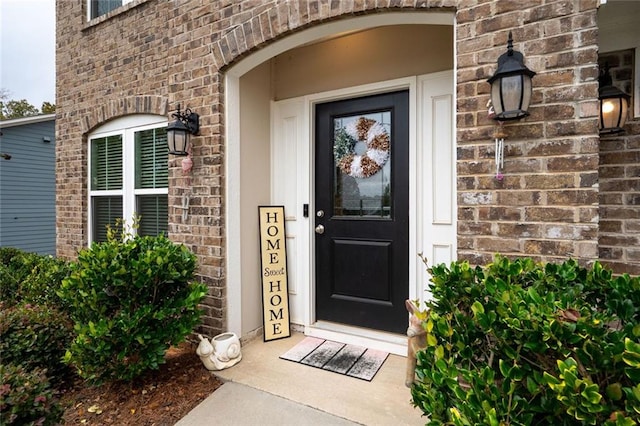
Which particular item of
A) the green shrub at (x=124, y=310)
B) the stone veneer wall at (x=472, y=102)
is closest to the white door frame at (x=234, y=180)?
the stone veneer wall at (x=472, y=102)

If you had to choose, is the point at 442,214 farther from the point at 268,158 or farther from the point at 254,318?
the point at 254,318

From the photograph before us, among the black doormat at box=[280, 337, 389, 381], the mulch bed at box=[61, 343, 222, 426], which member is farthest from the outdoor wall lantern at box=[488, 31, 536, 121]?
the mulch bed at box=[61, 343, 222, 426]

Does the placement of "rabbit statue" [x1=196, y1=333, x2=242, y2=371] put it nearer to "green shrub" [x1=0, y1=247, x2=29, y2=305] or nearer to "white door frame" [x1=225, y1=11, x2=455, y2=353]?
"white door frame" [x1=225, y1=11, x2=455, y2=353]

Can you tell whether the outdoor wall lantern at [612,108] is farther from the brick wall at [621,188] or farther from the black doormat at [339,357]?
the black doormat at [339,357]

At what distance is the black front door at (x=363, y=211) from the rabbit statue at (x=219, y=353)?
2.89 ft

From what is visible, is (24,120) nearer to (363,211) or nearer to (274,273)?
(274,273)

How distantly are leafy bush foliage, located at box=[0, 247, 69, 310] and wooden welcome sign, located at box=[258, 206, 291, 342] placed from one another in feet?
6.22

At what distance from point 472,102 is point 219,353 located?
7.90ft

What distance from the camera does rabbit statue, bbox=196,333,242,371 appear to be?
2.46 metres

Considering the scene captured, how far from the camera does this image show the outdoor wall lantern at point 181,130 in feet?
8.87

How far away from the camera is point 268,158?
10.5 ft

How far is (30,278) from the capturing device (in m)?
3.93

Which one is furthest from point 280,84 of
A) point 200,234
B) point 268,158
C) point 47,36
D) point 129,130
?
point 47,36

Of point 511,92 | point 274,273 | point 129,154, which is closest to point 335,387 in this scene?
point 274,273
